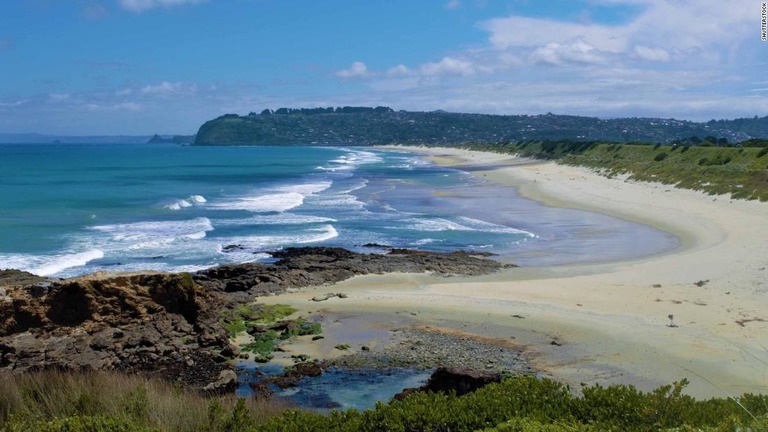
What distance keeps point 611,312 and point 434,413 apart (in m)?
10.1

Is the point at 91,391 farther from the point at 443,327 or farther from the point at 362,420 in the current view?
the point at 443,327

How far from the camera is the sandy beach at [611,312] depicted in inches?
460

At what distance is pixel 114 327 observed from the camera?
1285 centimetres

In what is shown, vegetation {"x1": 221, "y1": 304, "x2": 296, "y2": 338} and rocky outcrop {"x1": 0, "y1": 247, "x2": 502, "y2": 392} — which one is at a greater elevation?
rocky outcrop {"x1": 0, "y1": 247, "x2": 502, "y2": 392}

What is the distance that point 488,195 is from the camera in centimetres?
4550

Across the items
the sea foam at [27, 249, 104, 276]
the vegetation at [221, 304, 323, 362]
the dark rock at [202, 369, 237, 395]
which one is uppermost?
the dark rock at [202, 369, 237, 395]

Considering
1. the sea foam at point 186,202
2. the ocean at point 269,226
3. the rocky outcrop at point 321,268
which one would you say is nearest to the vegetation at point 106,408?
the rocky outcrop at point 321,268

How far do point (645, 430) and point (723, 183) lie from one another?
3574 cm

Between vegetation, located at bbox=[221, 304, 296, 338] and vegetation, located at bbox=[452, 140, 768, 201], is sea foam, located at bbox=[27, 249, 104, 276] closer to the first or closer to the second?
vegetation, located at bbox=[221, 304, 296, 338]

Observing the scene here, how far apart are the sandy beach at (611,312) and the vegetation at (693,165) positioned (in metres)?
12.6

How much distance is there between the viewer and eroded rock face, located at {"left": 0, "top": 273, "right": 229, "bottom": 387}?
11617mm

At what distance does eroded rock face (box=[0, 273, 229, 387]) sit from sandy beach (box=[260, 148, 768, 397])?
2233 mm

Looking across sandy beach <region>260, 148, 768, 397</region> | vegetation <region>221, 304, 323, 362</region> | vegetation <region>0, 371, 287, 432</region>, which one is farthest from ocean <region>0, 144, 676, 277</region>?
vegetation <region>0, 371, 287, 432</region>

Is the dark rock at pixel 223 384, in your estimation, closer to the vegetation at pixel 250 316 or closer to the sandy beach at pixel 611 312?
the sandy beach at pixel 611 312
